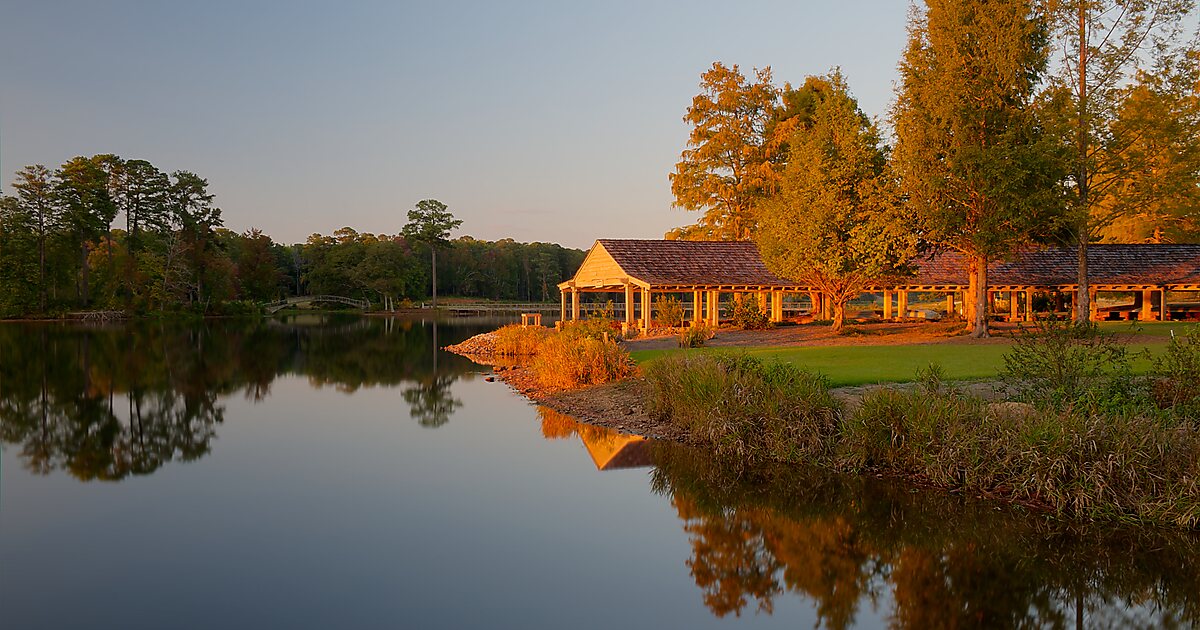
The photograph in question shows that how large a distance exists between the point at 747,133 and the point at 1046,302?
17.9 m

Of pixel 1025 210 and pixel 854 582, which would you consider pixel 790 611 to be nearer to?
pixel 854 582

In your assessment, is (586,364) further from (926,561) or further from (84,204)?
(84,204)

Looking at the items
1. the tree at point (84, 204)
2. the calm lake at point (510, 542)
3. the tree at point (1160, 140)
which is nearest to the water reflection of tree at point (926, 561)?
the calm lake at point (510, 542)

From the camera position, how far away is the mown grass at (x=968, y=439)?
8477 millimetres

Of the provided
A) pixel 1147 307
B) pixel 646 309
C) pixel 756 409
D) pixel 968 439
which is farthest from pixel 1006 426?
pixel 1147 307

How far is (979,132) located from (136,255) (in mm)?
63486

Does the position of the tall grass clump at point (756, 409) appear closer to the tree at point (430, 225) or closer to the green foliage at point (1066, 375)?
the green foliage at point (1066, 375)

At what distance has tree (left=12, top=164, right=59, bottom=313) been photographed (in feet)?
186

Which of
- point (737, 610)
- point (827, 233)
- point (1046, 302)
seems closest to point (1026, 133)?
point (827, 233)

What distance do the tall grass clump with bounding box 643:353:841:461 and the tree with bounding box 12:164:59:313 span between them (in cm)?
6054

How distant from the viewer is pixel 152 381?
22.5 metres

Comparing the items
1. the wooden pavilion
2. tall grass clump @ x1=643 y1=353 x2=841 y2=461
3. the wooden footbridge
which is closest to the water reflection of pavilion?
tall grass clump @ x1=643 y1=353 x2=841 y2=461

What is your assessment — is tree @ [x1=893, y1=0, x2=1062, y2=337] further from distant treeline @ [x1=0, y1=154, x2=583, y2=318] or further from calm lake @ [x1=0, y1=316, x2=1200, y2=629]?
distant treeline @ [x1=0, y1=154, x2=583, y2=318]

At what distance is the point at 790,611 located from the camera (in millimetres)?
6664
